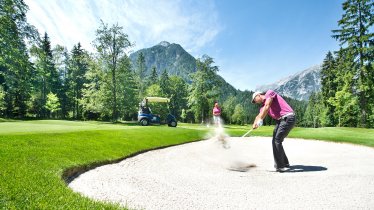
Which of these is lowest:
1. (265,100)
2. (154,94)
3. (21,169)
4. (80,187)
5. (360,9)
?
(80,187)

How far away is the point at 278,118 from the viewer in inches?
343

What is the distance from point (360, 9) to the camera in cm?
3653

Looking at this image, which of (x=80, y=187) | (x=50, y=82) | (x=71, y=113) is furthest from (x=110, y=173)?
(x=71, y=113)

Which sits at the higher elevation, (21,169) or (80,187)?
(21,169)

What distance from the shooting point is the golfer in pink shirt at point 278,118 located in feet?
27.6

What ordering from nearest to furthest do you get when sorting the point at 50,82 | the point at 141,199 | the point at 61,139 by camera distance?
the point at 141,199 → the point at 61,139 → the point at 50,82

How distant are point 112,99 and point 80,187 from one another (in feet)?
147

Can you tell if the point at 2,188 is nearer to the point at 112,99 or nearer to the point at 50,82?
the point at 112,99

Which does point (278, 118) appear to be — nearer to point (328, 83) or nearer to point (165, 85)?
point (328, 83)

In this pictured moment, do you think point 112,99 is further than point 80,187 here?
Yes

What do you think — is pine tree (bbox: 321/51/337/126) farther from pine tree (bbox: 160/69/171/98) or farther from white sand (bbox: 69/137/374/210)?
white sand (bbox: 69/137/374/210)

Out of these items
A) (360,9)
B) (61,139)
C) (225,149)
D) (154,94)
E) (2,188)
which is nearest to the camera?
(2,188)

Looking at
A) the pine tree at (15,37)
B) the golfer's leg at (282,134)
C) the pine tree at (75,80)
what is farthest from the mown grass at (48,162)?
the pine tree at (75,80)

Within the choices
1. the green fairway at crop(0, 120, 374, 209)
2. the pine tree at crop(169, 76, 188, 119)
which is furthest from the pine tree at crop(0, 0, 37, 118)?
the pine tree at crop(169, 76, 188, 119)
